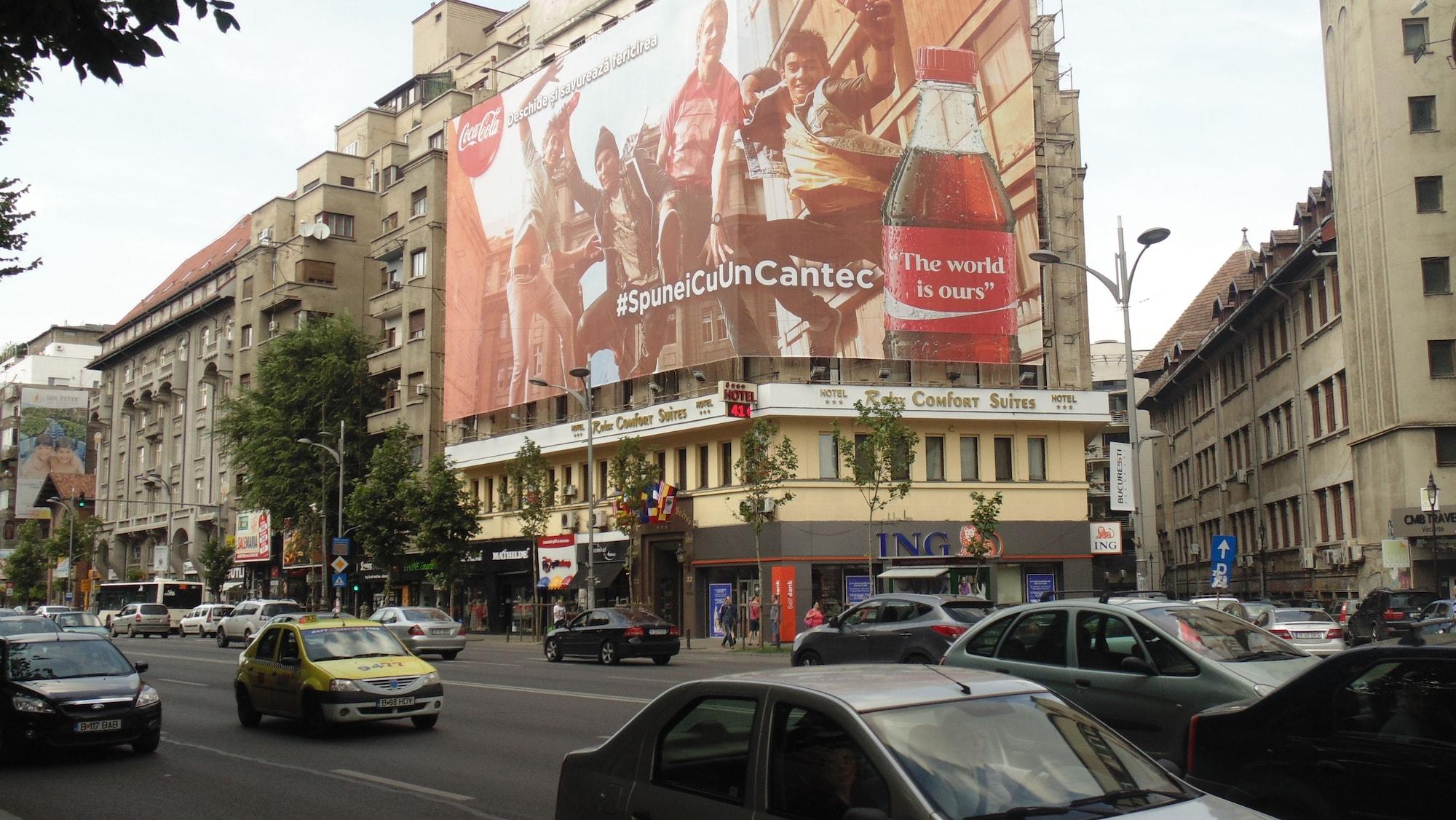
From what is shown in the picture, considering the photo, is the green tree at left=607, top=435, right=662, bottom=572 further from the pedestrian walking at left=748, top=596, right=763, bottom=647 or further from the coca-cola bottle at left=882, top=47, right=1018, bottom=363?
the coca-cola bottle at left=882, top=47, right=1018, bottom=363

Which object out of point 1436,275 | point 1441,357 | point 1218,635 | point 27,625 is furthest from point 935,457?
point 1218,635

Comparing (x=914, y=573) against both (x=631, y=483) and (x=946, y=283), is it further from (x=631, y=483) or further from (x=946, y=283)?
(x=946, y=283)

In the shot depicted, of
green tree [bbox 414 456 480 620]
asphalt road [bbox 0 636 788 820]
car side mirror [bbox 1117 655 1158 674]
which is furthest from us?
green tree [bbox 414 456 480 620]

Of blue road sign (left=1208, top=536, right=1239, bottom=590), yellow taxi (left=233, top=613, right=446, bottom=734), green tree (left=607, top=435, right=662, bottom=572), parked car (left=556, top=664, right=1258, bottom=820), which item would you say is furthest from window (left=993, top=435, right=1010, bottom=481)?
parked car (left=556, top=664, right=1258, bottom=820)

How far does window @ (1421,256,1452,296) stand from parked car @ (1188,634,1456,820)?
38.1m

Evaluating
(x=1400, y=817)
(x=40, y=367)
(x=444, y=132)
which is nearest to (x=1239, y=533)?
(x=444, y=132)

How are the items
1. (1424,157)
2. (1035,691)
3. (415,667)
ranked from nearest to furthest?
(1035,691) < (415,667) < (1424,157)

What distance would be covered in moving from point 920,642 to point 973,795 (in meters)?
15.2

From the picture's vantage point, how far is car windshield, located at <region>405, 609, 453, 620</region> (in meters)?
36.3

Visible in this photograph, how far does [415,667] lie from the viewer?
55.9 ft

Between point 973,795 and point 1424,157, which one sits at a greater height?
point 1424,157

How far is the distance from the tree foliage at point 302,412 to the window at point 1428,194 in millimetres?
47647

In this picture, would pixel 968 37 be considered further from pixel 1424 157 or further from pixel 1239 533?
pixel 1239 533

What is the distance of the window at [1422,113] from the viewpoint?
1620 inches
